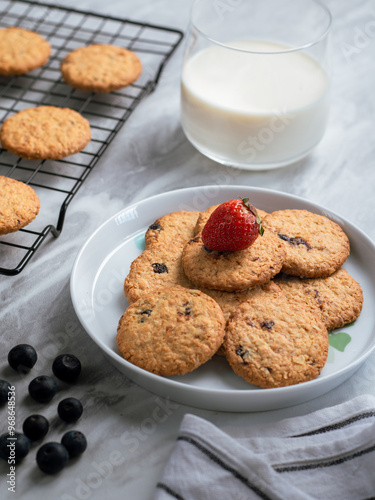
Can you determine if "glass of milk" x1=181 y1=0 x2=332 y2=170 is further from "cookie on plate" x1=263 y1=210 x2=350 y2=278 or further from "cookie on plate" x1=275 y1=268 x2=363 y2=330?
"cookie on plate" x1=275 y1=268 x2=363 y2=330

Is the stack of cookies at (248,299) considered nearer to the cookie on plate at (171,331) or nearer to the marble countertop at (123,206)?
the cookie on plate at (171,331)

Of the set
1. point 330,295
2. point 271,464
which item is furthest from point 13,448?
point 330,295

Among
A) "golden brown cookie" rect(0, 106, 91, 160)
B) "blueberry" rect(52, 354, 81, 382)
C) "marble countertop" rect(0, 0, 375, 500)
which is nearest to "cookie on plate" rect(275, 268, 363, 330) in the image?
"marble countertop" rect(0, 0, 375, 500)

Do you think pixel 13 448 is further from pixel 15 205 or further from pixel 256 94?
pixel 256 94

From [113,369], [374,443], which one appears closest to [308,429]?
[374,443]

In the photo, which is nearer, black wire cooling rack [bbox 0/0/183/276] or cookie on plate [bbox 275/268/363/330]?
cookie on plate [bbox 275/268/363/330]

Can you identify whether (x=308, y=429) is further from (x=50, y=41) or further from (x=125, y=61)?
(x=50, y=41)
